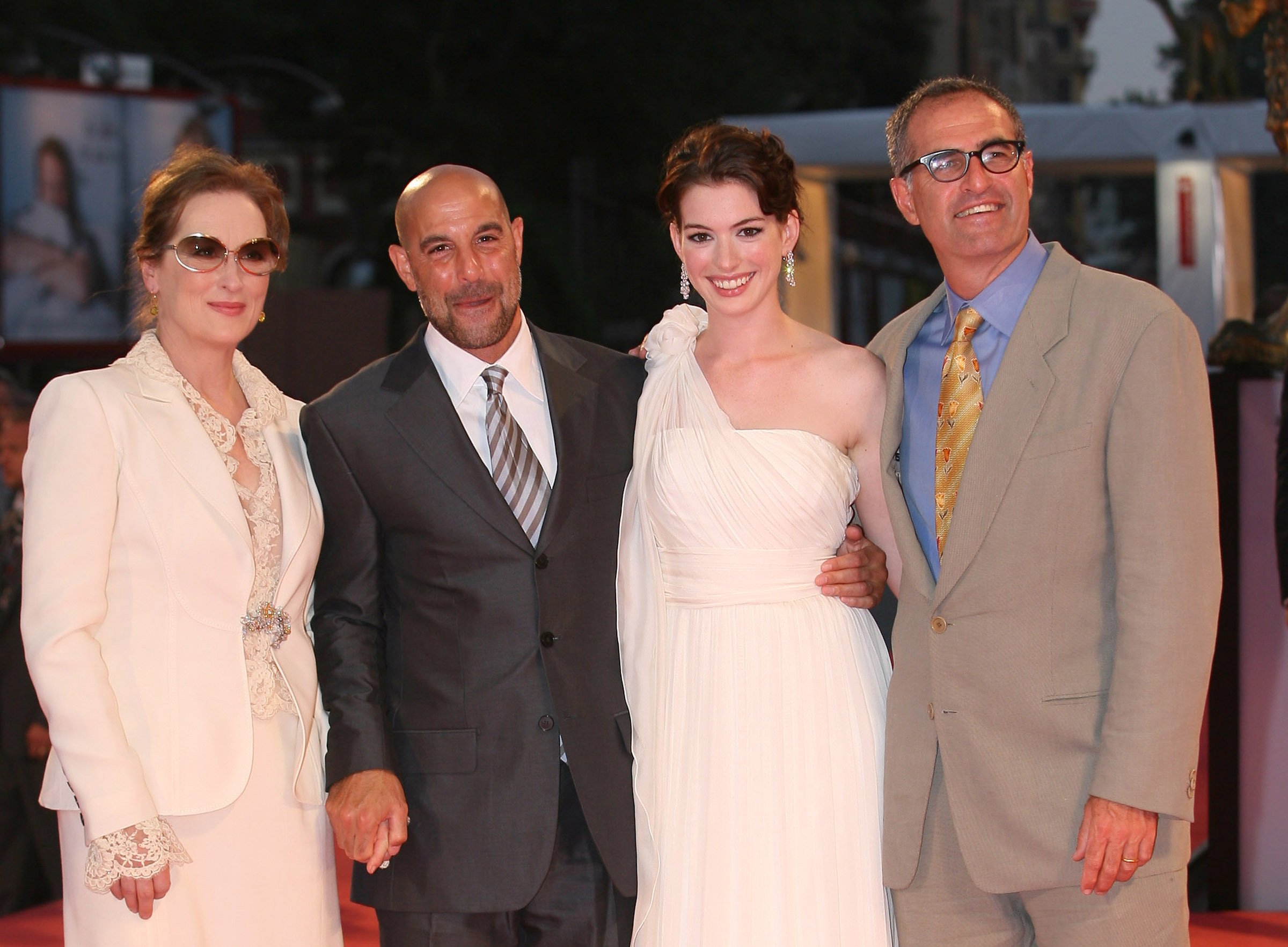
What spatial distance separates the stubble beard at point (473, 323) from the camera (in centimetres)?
257

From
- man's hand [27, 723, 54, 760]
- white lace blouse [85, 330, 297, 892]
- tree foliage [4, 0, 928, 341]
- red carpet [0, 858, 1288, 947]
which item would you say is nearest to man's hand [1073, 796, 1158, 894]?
white lace blouse [85, 330, 297, 892]

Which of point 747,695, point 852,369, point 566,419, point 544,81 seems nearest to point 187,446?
point 566,419

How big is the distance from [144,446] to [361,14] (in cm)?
1712

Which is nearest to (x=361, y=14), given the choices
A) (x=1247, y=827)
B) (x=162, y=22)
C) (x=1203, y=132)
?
(x=162, y=22)

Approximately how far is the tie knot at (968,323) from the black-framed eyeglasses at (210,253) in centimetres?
128

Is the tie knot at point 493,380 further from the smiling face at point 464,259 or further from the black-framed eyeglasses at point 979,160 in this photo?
the black-framed eyeglasses at point 979,160

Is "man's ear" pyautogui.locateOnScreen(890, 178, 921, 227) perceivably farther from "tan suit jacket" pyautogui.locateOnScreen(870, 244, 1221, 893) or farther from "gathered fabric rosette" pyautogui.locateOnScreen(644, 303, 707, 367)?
"gathered fabric rosette" pyautogui.locateOnScreen(644, 303, 707, 367)

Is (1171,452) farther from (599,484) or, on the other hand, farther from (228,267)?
(228,267)

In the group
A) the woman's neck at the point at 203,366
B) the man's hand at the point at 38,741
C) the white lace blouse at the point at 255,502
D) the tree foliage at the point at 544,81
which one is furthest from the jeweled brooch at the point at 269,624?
the tree foliage at the point at 544,81

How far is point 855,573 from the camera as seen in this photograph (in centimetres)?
249

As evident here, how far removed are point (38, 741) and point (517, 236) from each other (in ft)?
9.70

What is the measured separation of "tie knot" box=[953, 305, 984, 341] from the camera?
2.26 metres

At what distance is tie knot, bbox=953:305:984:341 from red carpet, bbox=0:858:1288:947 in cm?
231

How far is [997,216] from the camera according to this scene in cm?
224
